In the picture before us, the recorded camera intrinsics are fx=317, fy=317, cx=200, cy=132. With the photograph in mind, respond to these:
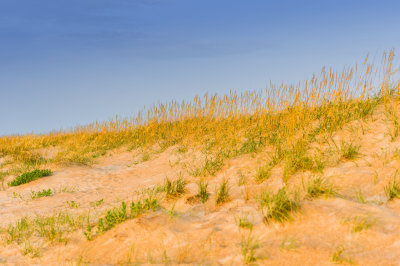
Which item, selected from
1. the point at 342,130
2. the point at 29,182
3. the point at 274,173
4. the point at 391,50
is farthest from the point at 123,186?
the point at 391,50

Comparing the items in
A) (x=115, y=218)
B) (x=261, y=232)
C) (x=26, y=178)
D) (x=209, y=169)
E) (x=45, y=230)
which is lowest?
(x=26, y=178)

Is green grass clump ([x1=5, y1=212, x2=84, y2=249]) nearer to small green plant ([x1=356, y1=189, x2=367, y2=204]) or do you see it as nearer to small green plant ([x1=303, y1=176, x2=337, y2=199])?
small green plant ([x1=303, y1=176, x2=337, y2=199])

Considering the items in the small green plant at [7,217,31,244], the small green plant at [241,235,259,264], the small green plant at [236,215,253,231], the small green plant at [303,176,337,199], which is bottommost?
the small green plant at [7,217,31,244]

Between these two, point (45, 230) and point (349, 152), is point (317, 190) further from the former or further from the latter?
point (45, 230)

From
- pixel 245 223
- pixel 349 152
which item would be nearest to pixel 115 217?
pixel 245 223

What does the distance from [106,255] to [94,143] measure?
1008cm

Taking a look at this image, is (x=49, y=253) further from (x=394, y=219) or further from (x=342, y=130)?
(x=342, y=130)

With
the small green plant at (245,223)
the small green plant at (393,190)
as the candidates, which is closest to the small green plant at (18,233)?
the small green plant at (245,223)

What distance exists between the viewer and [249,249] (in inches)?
101

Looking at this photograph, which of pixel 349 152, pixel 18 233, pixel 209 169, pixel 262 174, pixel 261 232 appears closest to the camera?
pixel 261 232

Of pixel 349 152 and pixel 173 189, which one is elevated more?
pixel 349 152

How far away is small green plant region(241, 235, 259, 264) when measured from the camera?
95.9 inches

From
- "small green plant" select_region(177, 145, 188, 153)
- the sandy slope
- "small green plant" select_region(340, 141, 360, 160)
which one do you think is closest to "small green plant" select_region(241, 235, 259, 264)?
the sandy slope

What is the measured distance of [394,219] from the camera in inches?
108
